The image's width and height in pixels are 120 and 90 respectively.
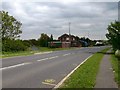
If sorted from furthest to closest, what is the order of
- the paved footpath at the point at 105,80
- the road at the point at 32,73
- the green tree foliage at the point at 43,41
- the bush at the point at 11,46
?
1. the green tree foliage at the point at 43,41
2. the bush at the point at 11,46
3. the road at the point at 32,73
4. the paved footpath at the point at 105,80

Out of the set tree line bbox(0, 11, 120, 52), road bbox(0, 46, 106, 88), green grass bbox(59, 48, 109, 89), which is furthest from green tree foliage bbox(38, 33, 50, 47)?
green grass bbox(59, 48, 109, 89)

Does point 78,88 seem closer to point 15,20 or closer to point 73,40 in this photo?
point 15,20

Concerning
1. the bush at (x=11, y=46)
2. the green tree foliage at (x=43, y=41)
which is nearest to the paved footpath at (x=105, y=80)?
the bush at (x=11, y=46)

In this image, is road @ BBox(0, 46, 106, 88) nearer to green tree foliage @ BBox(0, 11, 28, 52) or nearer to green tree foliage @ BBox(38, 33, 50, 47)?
green tree foliage @ BBox(0, 11, 28, 52)

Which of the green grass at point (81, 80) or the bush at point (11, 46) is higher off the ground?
the bush at point (11, 46)

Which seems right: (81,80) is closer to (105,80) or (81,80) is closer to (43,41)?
(105,80)

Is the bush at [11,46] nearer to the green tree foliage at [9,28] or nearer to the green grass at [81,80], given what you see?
Result: the green tree foliage at [9,28]

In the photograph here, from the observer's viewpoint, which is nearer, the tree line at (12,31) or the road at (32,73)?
the road at (32,73)

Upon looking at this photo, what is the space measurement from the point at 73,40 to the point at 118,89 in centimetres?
15355

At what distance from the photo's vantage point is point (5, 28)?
65.9 metres

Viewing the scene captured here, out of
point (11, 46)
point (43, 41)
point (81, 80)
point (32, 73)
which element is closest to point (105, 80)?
point (81, 80)

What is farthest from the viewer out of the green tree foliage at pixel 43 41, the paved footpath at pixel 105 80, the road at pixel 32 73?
the green tree foliage at pixel 43 41

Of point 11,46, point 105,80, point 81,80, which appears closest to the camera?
point 81,80

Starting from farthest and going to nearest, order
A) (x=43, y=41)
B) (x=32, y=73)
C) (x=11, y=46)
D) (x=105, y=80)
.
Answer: (x=43, y=41) → (x=11, y=46) → (x=32, y=73) → (x=105, y=80)
